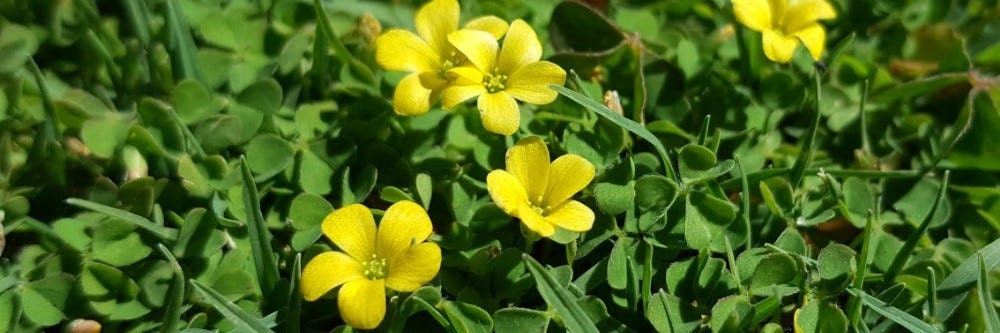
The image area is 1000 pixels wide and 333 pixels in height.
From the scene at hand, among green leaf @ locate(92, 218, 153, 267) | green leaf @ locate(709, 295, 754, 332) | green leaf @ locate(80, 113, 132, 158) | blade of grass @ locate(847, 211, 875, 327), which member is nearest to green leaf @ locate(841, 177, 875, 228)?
blade of grass @ locate(847, 211, 875, 327)

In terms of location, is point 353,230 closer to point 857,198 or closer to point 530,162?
point 530,162

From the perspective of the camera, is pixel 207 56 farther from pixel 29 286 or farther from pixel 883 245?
pixel 883 245

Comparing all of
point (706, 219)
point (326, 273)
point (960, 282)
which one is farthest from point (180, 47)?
point (960, 282)

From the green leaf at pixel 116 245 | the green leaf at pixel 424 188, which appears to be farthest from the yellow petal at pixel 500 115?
the green leaf at pixel 116 245

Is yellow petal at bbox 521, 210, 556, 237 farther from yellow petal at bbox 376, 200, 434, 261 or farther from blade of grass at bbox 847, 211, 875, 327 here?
blade of grass at bbox 847, 211, 875, 327

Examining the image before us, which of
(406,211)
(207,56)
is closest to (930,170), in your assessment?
(406,211)

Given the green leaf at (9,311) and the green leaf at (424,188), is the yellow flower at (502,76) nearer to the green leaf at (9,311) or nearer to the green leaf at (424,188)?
the green leaf at (424,188)
